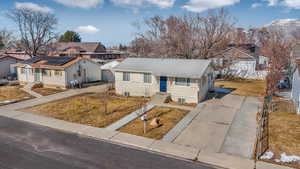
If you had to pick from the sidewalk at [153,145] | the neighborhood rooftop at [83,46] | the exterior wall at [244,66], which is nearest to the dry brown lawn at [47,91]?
the sidewalk at [153,145]

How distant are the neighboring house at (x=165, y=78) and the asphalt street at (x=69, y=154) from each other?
970 cm

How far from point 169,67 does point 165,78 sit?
58.6 inches

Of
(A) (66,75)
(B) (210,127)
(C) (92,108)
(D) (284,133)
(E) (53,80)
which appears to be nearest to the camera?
(D) (284,133)

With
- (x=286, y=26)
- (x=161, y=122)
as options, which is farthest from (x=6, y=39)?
(x=286, y=26)

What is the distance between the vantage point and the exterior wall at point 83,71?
24641 millimetres

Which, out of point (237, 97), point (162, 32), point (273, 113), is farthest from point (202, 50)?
point (273, 113)

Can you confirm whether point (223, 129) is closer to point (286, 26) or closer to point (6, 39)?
point (6, 39)

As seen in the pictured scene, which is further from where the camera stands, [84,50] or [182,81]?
[84,50]

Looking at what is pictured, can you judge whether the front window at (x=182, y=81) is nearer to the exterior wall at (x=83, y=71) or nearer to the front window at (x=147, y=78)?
the front window at (x=147, y=78)

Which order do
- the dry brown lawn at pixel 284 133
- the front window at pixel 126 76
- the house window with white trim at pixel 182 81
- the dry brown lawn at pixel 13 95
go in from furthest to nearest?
the front window at pixel 126 76, the dry brown lawn at pixel 13 95, the house window with white trim at pixel 182 81, the dry brown lawn at pixel 284 133

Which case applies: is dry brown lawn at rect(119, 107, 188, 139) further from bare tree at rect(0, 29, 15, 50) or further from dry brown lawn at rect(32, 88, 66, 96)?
bare tree at rect(0, 29, 15, 50)

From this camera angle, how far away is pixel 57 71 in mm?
24344

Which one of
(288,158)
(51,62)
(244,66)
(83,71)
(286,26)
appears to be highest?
(286,26)

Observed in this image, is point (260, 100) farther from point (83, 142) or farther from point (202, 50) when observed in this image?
point (83, 142)
